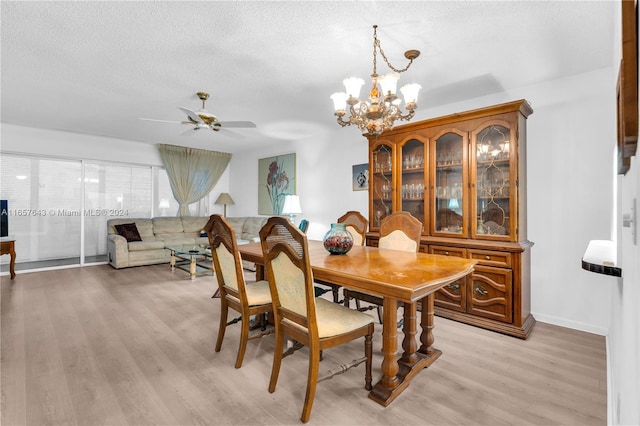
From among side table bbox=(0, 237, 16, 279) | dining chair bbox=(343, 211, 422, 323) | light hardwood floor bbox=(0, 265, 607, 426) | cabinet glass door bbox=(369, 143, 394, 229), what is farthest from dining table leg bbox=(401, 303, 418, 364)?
side table bbox=(0, 237, 16, 279)

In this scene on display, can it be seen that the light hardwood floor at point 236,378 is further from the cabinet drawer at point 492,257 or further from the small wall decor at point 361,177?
the small wall decor at point 361,177

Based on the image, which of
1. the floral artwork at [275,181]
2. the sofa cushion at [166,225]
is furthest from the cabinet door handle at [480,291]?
the sofa cushion at [166,225]

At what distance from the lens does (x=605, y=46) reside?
233 cm

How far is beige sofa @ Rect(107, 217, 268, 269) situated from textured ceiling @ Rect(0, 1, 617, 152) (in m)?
2.42

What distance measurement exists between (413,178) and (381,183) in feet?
1.42

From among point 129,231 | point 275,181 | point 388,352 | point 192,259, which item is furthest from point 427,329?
point 129,231

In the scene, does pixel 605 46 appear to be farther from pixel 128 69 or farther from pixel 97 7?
pixel 128 69


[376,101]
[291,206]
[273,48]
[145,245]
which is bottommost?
[145,245]

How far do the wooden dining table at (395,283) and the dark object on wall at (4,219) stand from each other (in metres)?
4.79

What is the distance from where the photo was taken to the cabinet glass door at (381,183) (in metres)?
3.71

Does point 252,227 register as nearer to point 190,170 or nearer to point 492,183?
point 190,170

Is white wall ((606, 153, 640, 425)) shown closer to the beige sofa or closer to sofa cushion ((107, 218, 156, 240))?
the beige sofa

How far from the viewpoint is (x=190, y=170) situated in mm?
6621

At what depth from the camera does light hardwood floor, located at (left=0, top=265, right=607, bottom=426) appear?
1.65 metres
